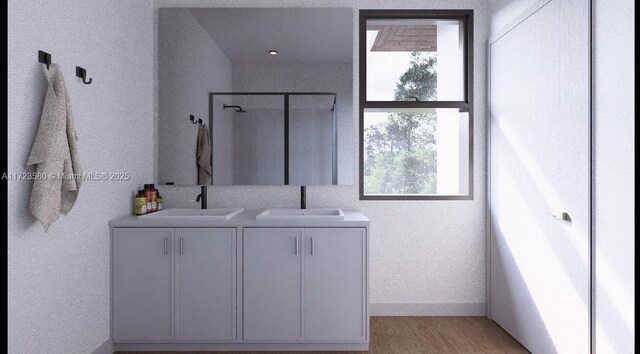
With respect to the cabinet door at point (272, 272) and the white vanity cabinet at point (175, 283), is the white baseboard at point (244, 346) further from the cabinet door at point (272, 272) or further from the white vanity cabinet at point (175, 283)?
the cabinet door at point (272, 272)

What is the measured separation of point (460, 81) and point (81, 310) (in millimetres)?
2795

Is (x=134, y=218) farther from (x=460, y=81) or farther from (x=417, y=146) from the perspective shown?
(x=460, y=81)

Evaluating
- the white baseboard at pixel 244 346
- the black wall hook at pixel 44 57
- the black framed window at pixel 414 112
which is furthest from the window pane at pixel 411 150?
the black wall hook at pixel 44 57

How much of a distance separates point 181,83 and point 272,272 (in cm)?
150

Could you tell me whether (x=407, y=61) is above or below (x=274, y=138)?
above

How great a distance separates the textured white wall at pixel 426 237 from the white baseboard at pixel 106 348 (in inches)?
38.1

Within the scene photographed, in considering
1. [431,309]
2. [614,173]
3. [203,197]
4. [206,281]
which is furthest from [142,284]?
[614,173]

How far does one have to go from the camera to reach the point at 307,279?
89.4 inches

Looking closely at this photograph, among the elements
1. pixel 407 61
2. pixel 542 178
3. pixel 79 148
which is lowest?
pixel 542 178

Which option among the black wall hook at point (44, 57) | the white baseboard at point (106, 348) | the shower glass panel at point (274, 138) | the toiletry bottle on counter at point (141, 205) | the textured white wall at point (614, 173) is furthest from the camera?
the shower glass panel at point (274, 138)

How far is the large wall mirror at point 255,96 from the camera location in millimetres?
2789

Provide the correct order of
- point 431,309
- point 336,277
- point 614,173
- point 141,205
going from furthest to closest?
1. point 431,309
2. point 141,205
3. point 336,277
4. point 614,173

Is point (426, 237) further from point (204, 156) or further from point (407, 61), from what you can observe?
point (204, 156)

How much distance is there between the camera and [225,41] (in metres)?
2.81
